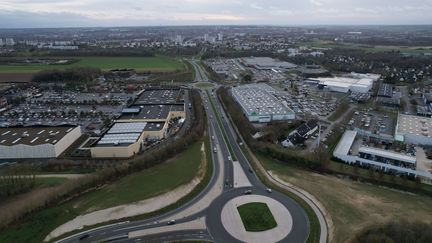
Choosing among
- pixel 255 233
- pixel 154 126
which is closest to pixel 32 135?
pixel 154 126

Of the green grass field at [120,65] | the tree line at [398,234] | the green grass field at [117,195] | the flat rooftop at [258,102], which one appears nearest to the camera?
the tree line at [398,234]

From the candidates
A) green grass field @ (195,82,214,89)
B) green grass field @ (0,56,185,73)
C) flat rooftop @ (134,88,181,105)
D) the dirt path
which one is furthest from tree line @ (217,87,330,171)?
green grass field @ (0,56,185,73)

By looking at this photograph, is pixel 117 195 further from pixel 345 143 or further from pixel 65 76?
pixel 65 76

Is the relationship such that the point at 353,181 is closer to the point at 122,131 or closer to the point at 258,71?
the point at 122,131

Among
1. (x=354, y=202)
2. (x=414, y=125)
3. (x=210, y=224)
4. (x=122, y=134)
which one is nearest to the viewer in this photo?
(x=210, y=224)

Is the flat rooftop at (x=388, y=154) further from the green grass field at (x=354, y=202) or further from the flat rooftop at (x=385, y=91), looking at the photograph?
the flat rooftop at (x=385, y=91)

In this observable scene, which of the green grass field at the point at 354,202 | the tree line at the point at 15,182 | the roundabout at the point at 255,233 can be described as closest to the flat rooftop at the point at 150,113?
the tree line at the point at 15,182

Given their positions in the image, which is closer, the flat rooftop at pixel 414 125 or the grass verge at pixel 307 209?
the grass verge at pixel 307 209

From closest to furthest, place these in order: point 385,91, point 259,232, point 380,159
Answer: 1. point 259,232
2. point 380,159
3. point 385,91
